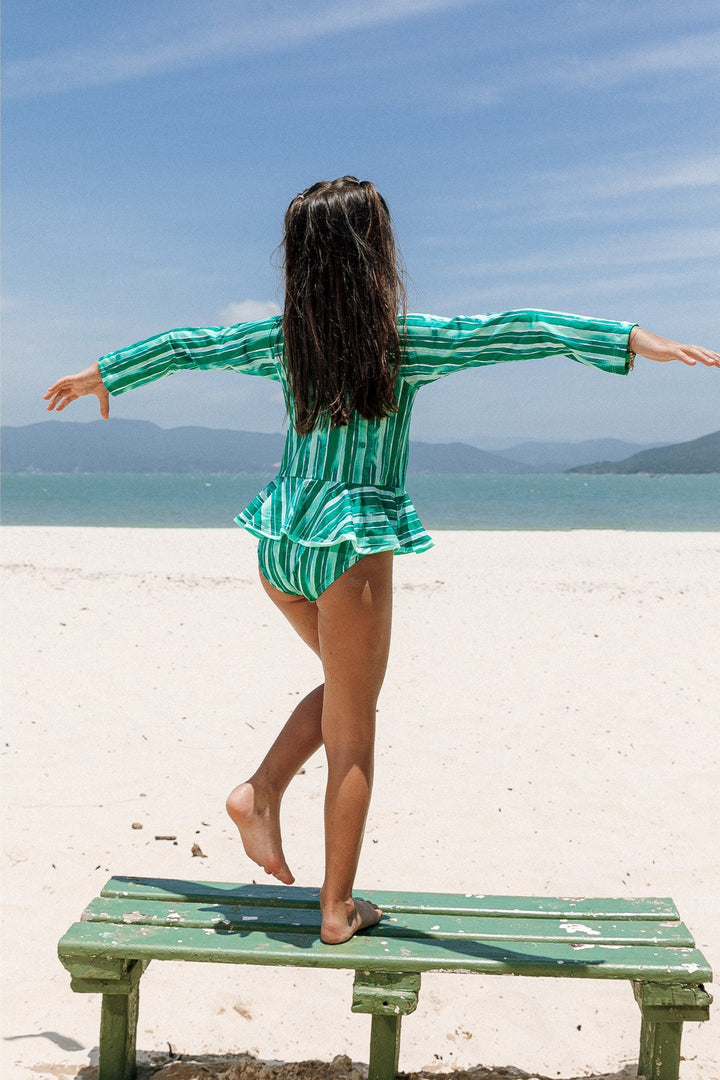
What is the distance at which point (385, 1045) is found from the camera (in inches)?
107

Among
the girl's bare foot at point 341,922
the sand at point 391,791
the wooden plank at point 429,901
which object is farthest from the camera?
the sand at point 391,791

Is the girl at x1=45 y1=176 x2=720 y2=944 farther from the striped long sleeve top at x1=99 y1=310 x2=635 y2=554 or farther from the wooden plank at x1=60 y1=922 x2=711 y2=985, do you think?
the wooden plank at x1=60 y1=922 x2=711 y2=985

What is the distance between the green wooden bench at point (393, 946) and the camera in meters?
2.53

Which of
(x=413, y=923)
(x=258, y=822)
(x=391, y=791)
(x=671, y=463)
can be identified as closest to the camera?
(x=413, y=923)

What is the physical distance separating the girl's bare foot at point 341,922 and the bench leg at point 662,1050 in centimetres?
87

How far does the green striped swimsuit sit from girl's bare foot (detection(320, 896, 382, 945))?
89 cm

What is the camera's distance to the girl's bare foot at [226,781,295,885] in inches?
116

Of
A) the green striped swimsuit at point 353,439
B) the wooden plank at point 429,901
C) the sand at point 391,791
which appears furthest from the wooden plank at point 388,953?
the green striped swimsuit at point 353,439

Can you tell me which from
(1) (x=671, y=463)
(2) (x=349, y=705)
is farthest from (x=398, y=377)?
(1) (x=671, y=463)

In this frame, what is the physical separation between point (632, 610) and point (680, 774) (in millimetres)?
5152

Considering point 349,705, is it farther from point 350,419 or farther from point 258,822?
point 350,419

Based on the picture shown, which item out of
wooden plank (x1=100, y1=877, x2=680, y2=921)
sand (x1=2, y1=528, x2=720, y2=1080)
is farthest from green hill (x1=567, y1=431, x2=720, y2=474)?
wooden plank (x1=100, y1=877, x2=680, y2=921)

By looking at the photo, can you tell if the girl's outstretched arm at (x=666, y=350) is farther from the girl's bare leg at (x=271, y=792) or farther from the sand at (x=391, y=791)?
the sand at (x=391, y=791)

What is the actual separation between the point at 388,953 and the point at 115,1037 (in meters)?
0.89
